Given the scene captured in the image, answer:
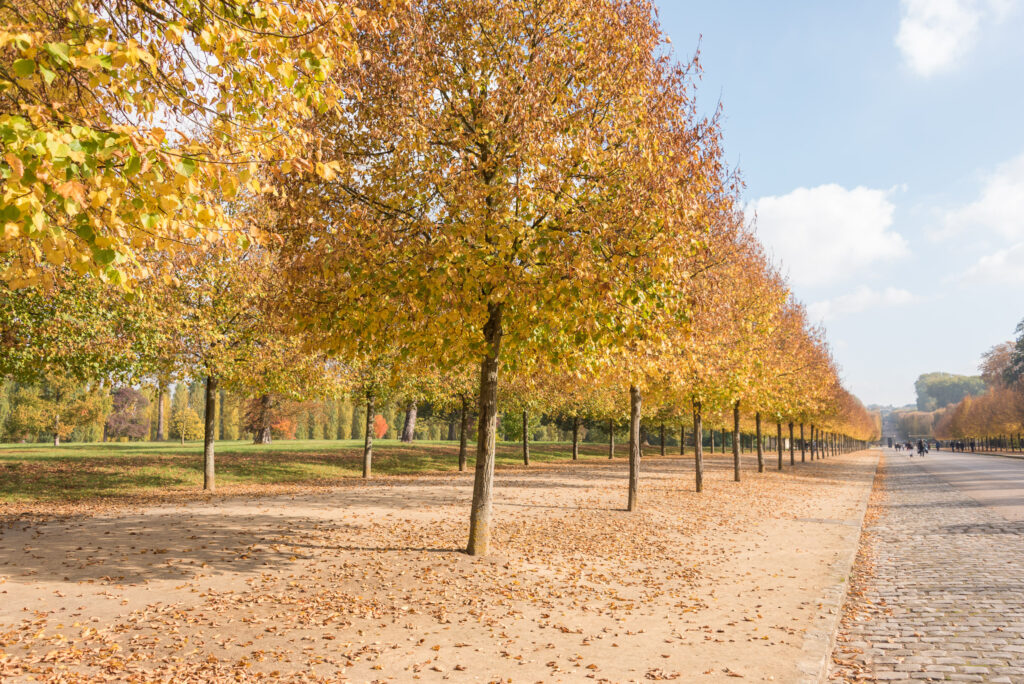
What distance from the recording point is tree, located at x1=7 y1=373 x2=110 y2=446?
4447 cm

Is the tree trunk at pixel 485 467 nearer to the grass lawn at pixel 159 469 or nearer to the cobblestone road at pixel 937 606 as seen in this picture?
the cobblestone road at pixel 937 606

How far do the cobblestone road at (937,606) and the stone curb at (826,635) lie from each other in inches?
5.7

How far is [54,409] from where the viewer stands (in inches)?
1777

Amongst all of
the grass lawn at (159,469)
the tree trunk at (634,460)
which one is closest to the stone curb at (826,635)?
the tree trunk at (634,460)

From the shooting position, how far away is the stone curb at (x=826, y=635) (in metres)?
5.86

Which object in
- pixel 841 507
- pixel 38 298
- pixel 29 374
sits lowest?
pixel 841 507

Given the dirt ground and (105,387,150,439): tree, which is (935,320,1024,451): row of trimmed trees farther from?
(105,387,150,439): tree

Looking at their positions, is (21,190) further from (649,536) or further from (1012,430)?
(1012,430)

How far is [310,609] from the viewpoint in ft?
24.9

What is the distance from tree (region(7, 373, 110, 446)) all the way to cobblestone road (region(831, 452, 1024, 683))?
48051 millimetres

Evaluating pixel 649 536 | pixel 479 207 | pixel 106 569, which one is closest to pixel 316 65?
pixel 479 207

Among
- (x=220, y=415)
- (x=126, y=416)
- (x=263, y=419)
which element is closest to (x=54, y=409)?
(x=263, y=419)

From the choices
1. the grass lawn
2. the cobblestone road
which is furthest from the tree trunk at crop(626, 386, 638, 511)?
the grass lawn

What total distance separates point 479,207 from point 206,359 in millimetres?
12775
